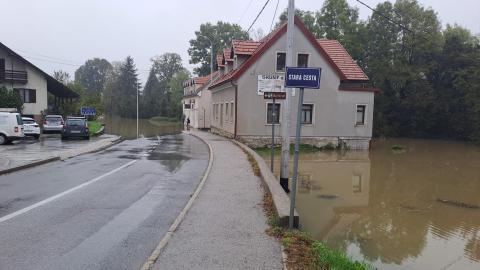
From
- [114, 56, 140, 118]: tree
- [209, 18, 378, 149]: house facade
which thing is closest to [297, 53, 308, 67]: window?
[209, 18, 378, 149]: house facade

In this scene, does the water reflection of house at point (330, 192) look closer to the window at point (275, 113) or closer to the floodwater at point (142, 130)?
the window at point (275, 113)

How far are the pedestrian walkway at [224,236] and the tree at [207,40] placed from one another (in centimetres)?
6982

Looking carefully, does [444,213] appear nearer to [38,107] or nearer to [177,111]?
[38,107]

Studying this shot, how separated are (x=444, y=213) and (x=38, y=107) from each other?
39.9 m

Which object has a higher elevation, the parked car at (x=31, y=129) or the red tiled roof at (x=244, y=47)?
the red tiled roof at (x=244, y=47)

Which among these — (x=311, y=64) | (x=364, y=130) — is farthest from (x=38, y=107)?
(x=364, y=130)

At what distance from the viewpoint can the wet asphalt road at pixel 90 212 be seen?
234 inches

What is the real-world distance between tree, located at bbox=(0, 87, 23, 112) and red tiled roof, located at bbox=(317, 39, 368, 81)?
86.6ft

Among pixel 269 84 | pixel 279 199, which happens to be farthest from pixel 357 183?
pixel 279 199

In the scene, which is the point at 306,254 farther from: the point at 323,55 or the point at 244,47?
the point at 244,47

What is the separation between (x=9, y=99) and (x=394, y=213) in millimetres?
34595

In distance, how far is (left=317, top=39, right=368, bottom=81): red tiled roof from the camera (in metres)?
29.5

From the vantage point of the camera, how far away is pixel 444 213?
12.3m

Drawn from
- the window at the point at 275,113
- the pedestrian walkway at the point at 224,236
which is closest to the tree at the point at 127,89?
the window at the point at 275,113
